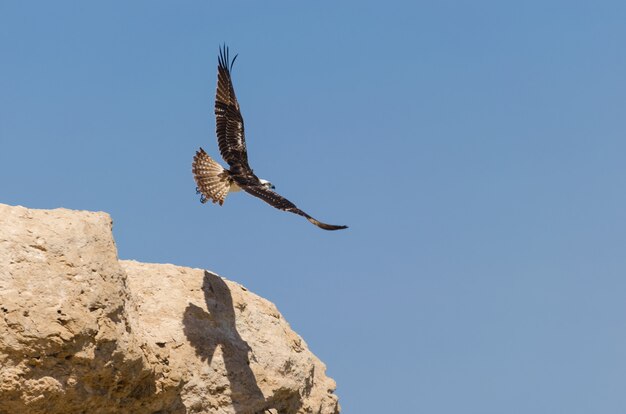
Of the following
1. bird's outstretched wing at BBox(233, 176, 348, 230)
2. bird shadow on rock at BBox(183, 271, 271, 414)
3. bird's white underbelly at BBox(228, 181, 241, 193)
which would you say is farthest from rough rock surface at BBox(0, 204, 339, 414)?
bird's white underbelly at BBox(228, 181, 241, 193)

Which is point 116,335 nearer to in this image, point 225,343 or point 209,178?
point 225,343

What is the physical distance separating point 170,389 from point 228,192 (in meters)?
3.81

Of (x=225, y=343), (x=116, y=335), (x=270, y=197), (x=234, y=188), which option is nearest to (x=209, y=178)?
(x=234, y=188)

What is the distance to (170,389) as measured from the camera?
39.6ft

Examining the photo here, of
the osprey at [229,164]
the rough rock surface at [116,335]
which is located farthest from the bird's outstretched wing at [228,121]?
the rough rock surface at [116,335]

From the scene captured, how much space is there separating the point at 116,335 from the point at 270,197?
11.3 feet

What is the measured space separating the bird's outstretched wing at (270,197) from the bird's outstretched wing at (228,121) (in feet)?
3.08

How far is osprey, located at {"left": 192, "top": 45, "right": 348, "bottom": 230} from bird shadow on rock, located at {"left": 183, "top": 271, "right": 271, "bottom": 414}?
1408 mm

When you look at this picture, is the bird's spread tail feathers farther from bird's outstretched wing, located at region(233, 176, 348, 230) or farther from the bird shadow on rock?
the bird shadow on rock

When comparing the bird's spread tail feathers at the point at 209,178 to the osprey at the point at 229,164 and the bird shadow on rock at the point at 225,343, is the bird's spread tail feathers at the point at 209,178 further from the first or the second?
the bird shadow on rock at the point at 225,343

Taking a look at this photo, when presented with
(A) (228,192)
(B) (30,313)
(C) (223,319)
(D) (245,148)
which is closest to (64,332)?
(B) (30,313)

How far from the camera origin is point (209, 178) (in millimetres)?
15070

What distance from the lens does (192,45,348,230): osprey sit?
45.6ft

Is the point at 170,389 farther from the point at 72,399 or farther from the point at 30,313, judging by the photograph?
the point at 30,313
